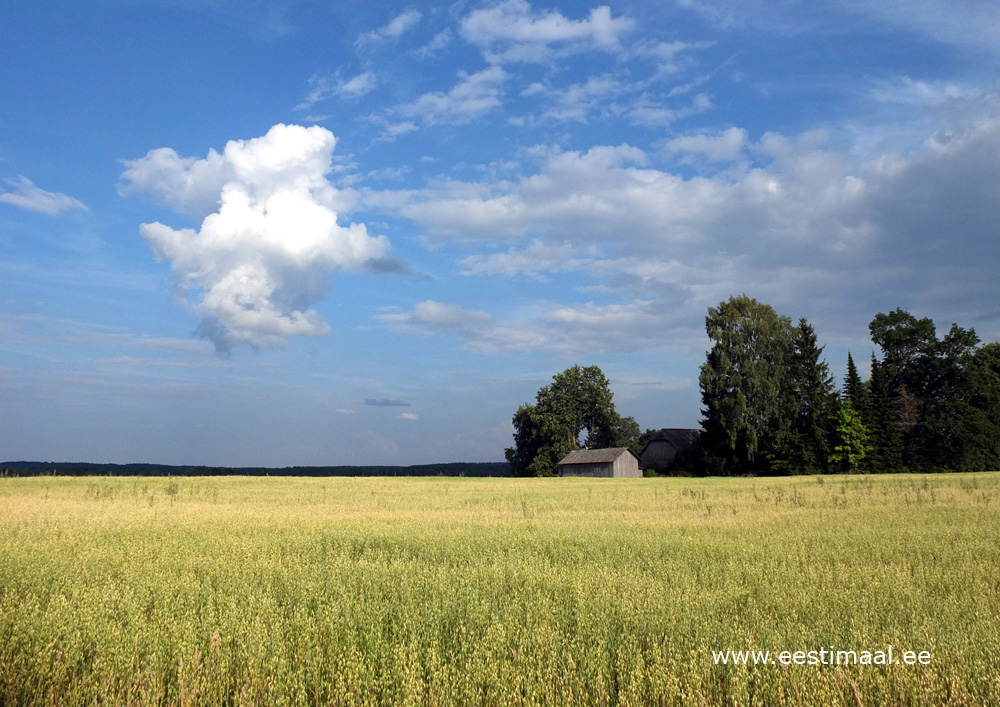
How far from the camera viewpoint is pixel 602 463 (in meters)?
73.9

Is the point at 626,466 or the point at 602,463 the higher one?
the point at 602,463

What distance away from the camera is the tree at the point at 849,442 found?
62250mm

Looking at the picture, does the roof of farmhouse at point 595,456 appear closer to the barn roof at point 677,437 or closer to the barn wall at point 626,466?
the barn wall at point 626,466

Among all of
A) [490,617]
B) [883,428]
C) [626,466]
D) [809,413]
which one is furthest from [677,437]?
[490,617]

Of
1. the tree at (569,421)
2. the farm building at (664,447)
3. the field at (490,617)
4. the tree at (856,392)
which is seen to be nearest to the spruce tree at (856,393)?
the tree at (856,392)

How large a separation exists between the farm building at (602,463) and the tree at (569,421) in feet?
19.1

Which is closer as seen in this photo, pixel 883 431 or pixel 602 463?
pixel 883 431

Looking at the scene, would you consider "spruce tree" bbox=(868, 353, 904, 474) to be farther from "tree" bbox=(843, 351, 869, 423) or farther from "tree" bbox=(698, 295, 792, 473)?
"tree" bbox=(698, 295, 792, 473)

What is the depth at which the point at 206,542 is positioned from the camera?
1180cm

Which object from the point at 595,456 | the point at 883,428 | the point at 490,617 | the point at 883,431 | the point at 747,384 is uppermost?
the point at 747,384

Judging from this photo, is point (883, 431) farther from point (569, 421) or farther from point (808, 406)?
point (569, 421)

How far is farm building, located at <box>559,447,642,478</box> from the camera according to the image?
72.8 m

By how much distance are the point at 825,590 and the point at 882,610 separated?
741mm

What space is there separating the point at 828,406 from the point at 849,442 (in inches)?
161
